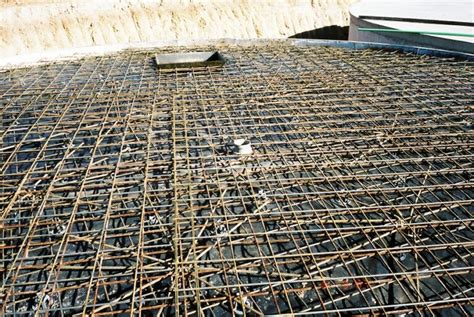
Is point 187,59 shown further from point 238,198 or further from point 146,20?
point 146,20

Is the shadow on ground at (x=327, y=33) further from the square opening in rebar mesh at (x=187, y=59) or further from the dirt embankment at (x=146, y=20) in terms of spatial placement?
the square opening in rebar mesh at (x=187, y=59)

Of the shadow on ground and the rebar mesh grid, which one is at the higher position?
the rebar mesh grid

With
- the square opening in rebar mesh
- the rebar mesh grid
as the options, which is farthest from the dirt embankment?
the rebar mesh grid

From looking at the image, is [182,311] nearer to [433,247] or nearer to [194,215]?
[194,215]

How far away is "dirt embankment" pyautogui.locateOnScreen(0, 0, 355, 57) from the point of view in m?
28.7

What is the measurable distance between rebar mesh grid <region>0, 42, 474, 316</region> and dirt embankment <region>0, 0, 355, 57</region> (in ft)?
59.9

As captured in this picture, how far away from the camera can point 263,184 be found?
A: 843 centimetres

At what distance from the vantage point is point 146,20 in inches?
1231

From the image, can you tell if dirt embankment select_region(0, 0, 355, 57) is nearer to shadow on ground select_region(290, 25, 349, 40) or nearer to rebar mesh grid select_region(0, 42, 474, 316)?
shadow on ground select_region(290, 25, 349, 40)

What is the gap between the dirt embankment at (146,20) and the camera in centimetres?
2866

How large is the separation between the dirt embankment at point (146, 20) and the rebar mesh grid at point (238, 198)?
18263mm

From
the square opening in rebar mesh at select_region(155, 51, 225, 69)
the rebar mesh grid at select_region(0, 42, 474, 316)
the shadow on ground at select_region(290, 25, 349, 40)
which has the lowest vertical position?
the shadow on ground at select_region(290, 25, 349, 40)

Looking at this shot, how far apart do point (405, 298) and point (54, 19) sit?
30418 mm

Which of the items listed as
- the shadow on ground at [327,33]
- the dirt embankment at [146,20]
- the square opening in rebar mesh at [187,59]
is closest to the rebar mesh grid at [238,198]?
the square opening in rebar mesh at [187,59]
